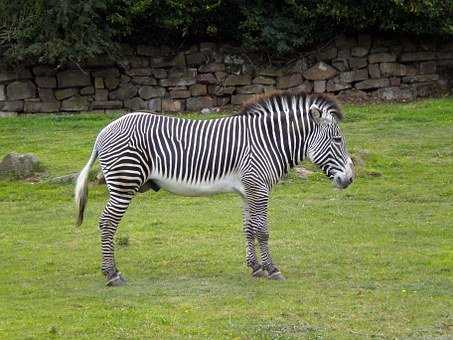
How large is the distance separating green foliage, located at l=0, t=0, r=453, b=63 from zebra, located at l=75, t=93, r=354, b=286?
13.2 m

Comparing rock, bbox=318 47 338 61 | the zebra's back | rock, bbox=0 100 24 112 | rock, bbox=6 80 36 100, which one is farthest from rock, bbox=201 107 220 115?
the zebra's back

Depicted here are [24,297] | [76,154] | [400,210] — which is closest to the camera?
[24,297]

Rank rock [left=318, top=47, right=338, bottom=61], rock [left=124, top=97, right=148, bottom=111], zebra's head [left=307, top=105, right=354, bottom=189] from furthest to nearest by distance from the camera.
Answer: rock [left=318, top=47, right=338, bottom=61] → rock [left=124, top=97, right=148, bottom=111] → zebra's head [left=307, top=105, right=354, bottom=189]

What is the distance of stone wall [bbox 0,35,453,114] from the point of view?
26203mm

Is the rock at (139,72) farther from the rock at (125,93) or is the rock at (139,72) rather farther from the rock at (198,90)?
the rock at (198,90)

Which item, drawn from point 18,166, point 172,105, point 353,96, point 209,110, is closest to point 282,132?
point 18,166

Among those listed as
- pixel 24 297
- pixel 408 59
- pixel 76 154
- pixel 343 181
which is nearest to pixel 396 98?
pixel 408 59

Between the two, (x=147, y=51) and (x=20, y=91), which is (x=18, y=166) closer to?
(x=20, y=91)

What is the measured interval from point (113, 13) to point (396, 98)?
306 inches

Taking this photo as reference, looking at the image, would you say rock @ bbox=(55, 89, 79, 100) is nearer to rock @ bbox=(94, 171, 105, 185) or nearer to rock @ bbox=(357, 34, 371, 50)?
rock @ bbox=(357, 34, 371, 50)

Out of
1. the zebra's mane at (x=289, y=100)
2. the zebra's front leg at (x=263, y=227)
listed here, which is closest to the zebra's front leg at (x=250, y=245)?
the zebra's front leg at (x=263, y=227)

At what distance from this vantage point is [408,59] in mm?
26531

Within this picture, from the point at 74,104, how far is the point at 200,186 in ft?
49.2

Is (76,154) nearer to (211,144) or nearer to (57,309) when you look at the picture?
(211,144)
